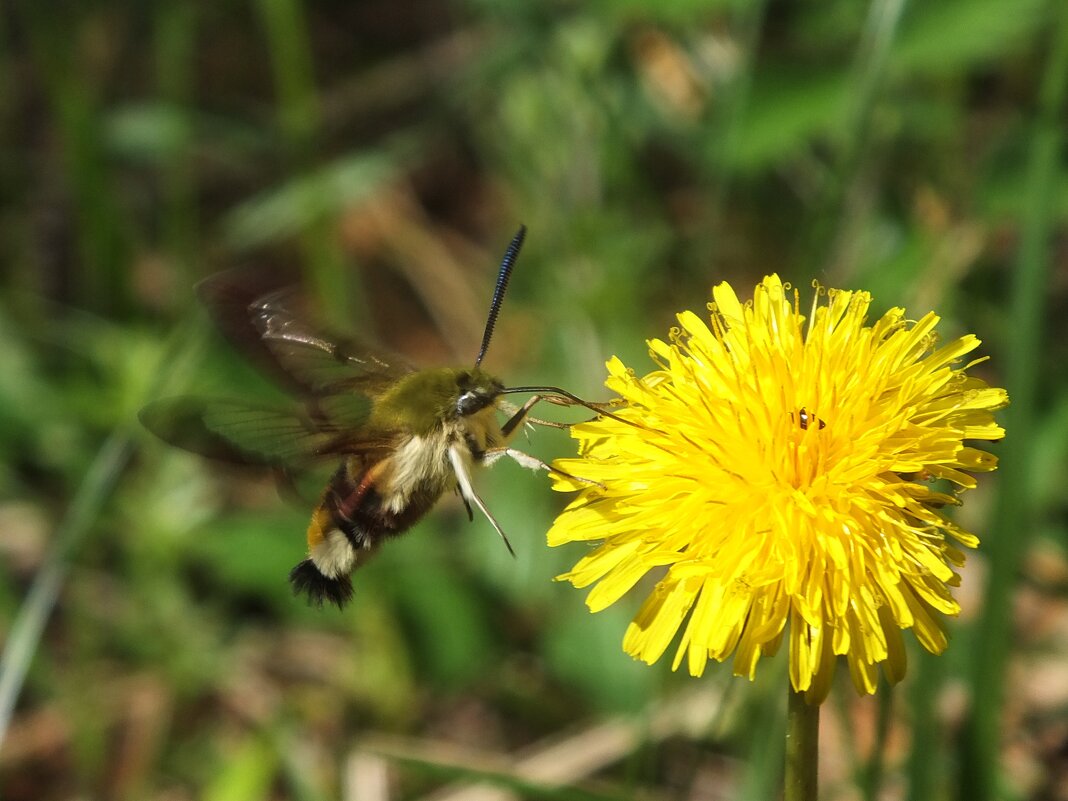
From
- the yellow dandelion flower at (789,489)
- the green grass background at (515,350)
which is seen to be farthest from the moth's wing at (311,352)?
the green grass background at (515,350)

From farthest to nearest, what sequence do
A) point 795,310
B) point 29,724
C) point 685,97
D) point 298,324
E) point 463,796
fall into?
1. point 685,97
2. point 29,724
3. point 463,796
4. point 298,324
5. point 795,310

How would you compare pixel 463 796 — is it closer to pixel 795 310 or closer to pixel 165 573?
pixel 165 573

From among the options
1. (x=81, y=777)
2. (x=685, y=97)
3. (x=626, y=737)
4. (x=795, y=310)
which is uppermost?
(x=685, y=97)

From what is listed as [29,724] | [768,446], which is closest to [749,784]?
[768,446]

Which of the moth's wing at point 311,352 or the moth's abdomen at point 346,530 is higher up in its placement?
the moth's wing at point 311,352

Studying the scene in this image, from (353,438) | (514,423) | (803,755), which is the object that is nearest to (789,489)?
(803,755)

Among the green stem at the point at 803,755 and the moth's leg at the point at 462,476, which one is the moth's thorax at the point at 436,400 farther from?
the green stem at the point at 803,755
